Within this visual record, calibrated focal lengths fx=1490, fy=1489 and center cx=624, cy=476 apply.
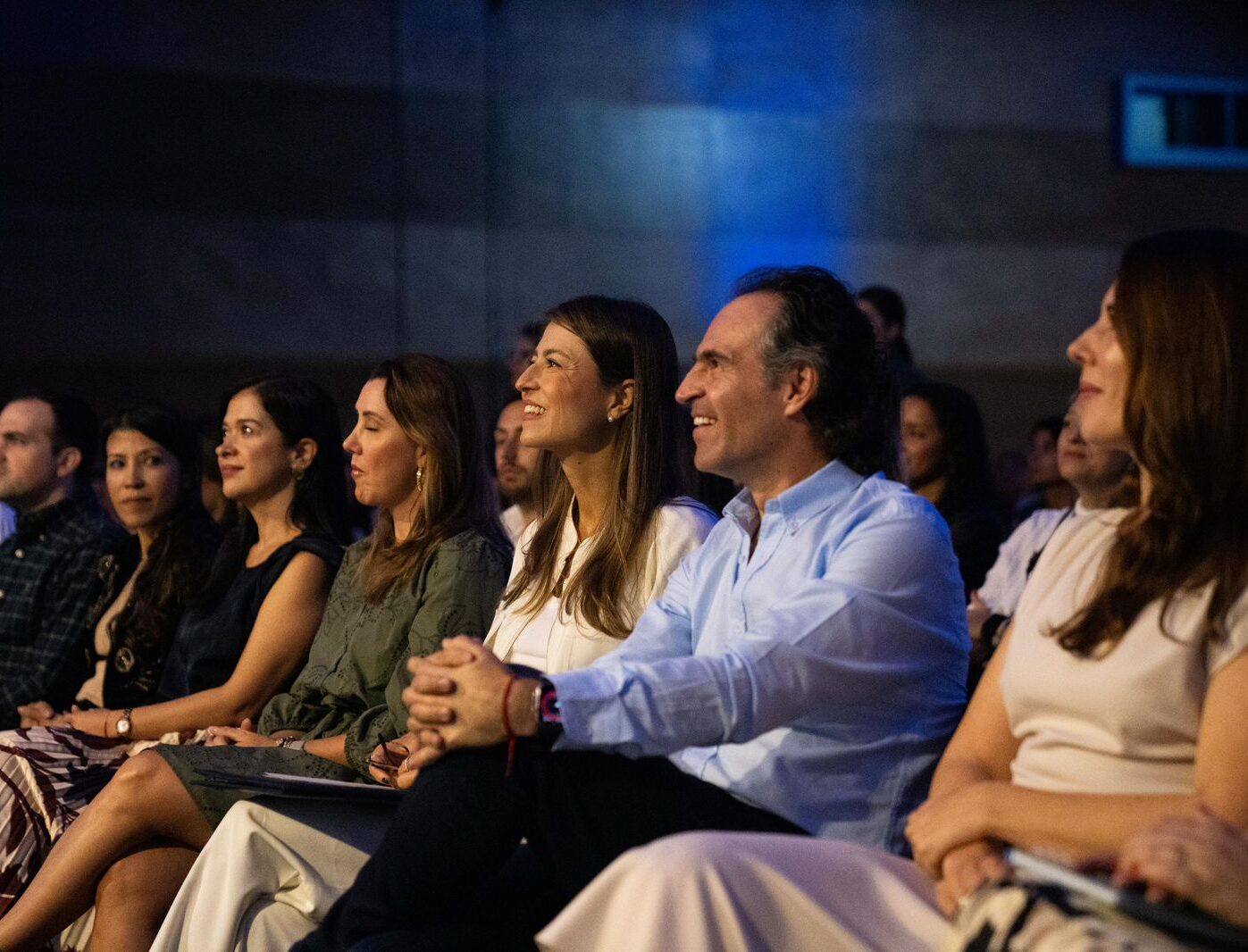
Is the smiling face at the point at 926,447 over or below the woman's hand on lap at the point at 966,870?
over

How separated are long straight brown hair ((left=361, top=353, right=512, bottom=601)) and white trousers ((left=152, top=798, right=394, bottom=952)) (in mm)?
613

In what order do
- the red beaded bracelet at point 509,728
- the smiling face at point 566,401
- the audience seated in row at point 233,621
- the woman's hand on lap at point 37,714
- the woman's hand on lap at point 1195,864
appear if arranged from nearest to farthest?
the woman's hand on lap at point 1195,864 < the red beaded bracelet at point 509,728 < the smiling face at point 566,401 < the audience seated in row at point 233,621 < the woman's hand on lap at point 37,714

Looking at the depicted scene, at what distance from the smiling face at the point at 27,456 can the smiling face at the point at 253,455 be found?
1.05 m

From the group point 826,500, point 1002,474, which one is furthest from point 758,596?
point 1002,474

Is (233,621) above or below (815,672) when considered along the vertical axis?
below

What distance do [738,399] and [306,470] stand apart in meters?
1.56

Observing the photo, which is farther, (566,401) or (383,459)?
(383,459)

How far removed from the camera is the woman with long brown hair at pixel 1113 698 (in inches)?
60.5

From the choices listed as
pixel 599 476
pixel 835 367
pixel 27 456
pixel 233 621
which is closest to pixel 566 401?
pixel 599 476

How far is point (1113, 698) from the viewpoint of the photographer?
5.19 feet

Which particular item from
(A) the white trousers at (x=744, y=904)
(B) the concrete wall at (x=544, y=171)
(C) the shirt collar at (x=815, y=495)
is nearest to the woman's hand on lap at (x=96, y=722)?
(C) the shirt collar at (x=815, y=495)

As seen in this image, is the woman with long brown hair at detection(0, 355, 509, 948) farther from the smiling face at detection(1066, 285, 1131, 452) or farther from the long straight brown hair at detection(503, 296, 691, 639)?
the smiling face at detection(1066, 285, 1131, 452)

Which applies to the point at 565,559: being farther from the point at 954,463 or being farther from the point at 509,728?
the point at 954,463

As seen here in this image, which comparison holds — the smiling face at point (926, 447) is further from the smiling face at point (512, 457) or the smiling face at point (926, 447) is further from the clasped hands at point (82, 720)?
the clasped hands at point (82, 720)
